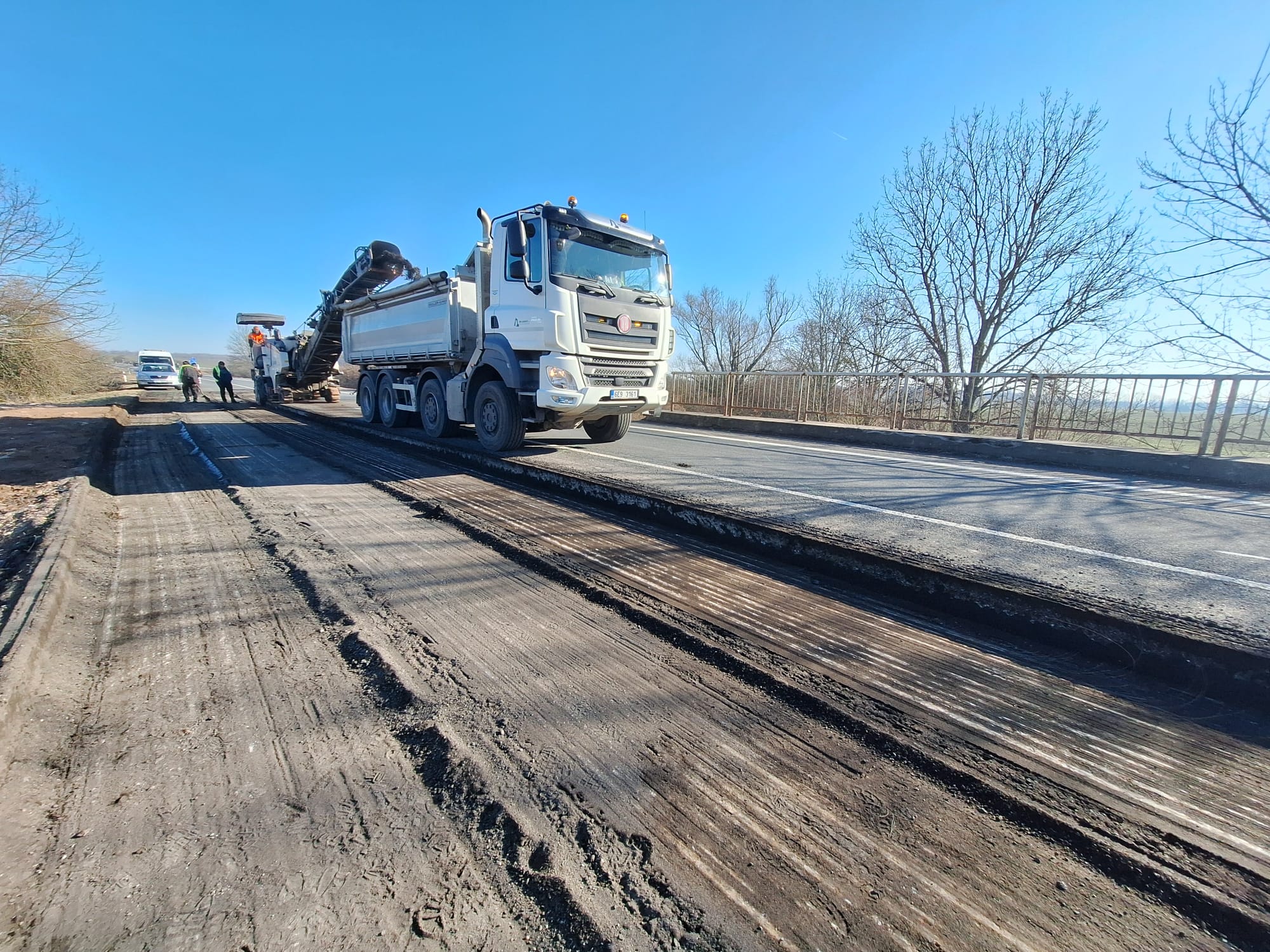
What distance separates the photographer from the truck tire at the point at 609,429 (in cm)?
850

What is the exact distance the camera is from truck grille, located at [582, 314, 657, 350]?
20.6ft

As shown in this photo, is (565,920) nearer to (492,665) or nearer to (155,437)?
(492,665)

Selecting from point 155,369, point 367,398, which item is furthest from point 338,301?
point 155,369

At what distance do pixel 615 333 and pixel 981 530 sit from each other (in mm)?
4656

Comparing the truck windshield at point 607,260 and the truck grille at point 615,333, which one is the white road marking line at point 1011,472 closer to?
the truck grille at point 615,333

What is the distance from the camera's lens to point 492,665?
2191 millimetres

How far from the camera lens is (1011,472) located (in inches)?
264

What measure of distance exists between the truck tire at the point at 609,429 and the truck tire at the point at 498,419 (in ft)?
4.96

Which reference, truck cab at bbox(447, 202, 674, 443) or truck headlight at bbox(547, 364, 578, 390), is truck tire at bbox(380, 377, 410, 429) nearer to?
truck cab at bbox(447, 202, 674, 443)

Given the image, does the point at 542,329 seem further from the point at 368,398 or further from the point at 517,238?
the point at 368,398

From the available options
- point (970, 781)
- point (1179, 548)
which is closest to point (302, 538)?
point (970, 781)

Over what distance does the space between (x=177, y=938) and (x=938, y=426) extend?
43.4 feet

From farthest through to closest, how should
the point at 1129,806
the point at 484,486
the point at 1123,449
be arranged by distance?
the point at 1123,449
the point at 484,486
the point at 1129,806

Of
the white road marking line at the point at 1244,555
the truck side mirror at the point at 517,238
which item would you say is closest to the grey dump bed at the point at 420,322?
the truck side mirror at the point at 517,238
